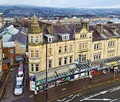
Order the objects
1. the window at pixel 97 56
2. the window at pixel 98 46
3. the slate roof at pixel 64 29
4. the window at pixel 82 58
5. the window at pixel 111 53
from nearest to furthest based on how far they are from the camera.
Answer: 1. the slate roof at pixel 64 29
2. the window at pixel 82 58
3. the window at pixel 98 46
4. the window at pixel 97 56
5. the window at pixel 111 53

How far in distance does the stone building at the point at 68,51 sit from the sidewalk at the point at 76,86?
5.99ft

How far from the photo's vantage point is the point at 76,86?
49.0 metres

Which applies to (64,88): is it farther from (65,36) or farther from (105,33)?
(105,33)

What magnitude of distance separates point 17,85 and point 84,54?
58.9 ft

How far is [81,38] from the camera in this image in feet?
169

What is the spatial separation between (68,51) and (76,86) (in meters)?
8.39

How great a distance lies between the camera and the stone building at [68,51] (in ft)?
150

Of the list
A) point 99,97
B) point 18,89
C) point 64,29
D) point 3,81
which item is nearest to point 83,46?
point 64,29

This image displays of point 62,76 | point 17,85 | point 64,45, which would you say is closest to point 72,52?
point 64,45

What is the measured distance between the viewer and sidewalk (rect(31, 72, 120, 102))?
43969 mm

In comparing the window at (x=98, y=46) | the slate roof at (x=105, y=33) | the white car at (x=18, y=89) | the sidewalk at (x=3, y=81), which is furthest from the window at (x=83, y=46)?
the sidewalk at (x=3, y=81)

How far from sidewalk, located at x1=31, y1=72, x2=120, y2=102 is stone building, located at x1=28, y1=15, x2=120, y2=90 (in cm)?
183

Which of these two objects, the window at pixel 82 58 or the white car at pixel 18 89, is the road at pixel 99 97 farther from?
the window at pixel 82 58

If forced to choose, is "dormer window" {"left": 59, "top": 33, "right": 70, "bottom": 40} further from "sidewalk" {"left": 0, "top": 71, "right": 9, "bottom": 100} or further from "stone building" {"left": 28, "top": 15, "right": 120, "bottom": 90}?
"sidewalk" {"left": 0, "top": 71, "right": 9, "bottom": 100}
